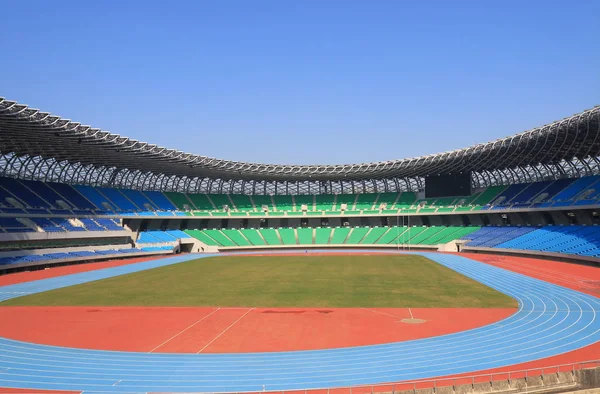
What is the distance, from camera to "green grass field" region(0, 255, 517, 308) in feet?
89.4

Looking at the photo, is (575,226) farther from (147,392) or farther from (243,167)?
(147,392)

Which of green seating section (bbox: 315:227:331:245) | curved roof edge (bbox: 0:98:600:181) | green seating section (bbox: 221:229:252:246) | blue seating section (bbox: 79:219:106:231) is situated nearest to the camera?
curved roof edge (bbox: 0:98:600:181)

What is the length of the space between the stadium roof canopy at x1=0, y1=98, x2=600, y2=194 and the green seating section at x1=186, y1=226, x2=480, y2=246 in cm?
923

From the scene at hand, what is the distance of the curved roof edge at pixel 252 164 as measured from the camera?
40.7 m

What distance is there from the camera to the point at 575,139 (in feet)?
157

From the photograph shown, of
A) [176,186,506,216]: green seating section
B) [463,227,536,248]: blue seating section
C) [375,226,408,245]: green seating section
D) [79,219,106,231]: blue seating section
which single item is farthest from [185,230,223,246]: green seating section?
[463,227,536,248]: blue seating section

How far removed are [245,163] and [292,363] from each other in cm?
5560

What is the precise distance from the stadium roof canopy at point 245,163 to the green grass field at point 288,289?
14.6m

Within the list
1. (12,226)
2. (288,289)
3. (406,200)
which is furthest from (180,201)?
(288,289)

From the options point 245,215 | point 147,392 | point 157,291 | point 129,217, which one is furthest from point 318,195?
point 147,392

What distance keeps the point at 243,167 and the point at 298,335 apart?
53.7m

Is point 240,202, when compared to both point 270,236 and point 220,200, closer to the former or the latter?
point 220,200

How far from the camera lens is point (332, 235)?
78.6m

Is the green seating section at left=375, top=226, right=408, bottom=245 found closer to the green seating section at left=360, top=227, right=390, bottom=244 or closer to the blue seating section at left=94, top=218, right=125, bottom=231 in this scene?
the green seating section at left=360, top=227, right=390, bottom=244
